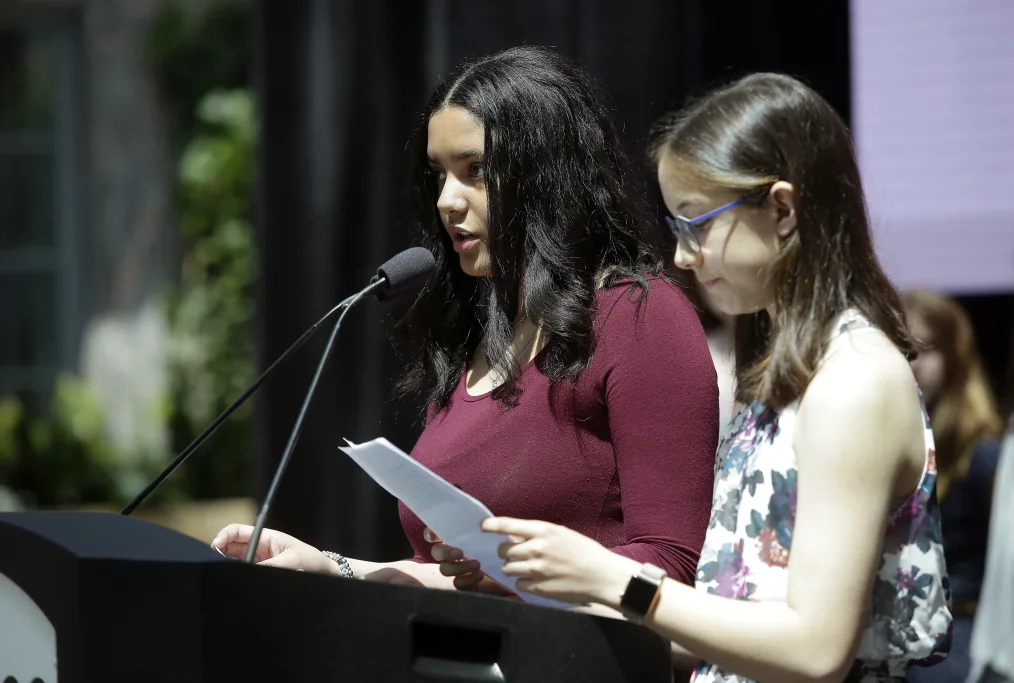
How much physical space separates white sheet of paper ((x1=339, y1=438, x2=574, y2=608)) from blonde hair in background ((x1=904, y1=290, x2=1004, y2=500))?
211cm

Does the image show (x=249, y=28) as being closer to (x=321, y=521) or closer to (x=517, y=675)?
(x=321, y=521)

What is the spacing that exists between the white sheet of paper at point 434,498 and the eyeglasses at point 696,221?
0.37 meters

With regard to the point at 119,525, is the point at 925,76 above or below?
above

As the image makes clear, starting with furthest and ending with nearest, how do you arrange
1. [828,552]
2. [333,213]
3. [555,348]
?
[333,213]
[555,348]
[828,552]

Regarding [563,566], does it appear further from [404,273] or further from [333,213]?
[333,213]

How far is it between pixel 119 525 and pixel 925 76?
116 inches

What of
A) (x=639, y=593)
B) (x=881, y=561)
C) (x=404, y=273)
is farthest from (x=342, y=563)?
(x=881, y=561)

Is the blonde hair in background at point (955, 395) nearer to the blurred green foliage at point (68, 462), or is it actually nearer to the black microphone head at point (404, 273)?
the black microphone head at point (404, 273)

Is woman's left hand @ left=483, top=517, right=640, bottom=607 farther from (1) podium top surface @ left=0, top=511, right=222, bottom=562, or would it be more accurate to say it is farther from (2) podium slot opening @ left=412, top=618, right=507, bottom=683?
(1) podium top surface @ left=0, top=511, right=222, bottom=562

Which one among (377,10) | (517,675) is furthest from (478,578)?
(377,10)

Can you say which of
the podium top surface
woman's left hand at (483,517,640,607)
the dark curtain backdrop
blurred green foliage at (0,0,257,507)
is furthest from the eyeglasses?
blurred green foliage at (0,0,257,507)

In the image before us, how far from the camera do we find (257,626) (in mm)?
1198

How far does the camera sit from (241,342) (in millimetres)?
6750

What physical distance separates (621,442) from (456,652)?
0.43 m
